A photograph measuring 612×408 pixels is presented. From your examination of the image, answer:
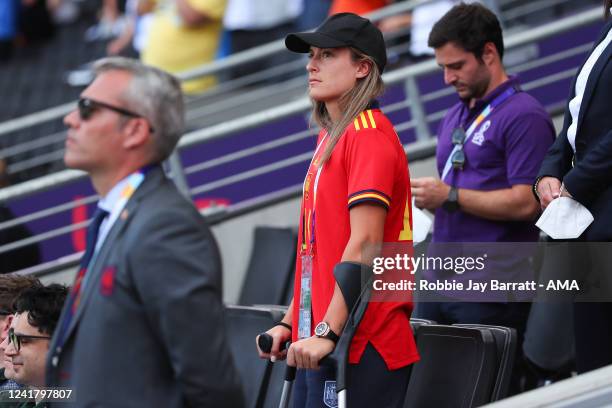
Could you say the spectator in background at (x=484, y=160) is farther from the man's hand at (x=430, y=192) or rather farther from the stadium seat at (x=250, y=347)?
the stadium seat at (x=250, y=347)

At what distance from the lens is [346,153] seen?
454 cm

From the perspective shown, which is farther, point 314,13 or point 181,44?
point 181,44

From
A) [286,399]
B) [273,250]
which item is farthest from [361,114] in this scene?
[273,250]

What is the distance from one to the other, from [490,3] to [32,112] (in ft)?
20.9

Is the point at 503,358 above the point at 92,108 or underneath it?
underneath

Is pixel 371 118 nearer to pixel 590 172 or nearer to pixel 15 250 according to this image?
pixel 590 172

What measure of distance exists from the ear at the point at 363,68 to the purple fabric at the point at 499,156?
1.13 m

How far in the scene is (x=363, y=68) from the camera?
473 cm

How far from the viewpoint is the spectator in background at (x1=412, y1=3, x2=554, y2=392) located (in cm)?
562

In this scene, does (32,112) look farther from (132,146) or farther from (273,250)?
(132,146)

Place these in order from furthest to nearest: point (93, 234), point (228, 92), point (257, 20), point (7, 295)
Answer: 1. point (228, 92)
2. point (257, 20)
3. point (7, 295)
4. point (93, 234)

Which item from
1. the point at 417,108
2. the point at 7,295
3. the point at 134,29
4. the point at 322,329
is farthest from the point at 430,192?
the point at 134,29

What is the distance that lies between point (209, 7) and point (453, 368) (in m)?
5.78

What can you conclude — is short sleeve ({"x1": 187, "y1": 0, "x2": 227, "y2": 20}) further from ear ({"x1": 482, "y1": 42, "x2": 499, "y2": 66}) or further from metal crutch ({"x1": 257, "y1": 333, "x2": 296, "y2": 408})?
metal crutch ({"x1": 257, "y1": 333, "x2": 296, "y2": 408})
